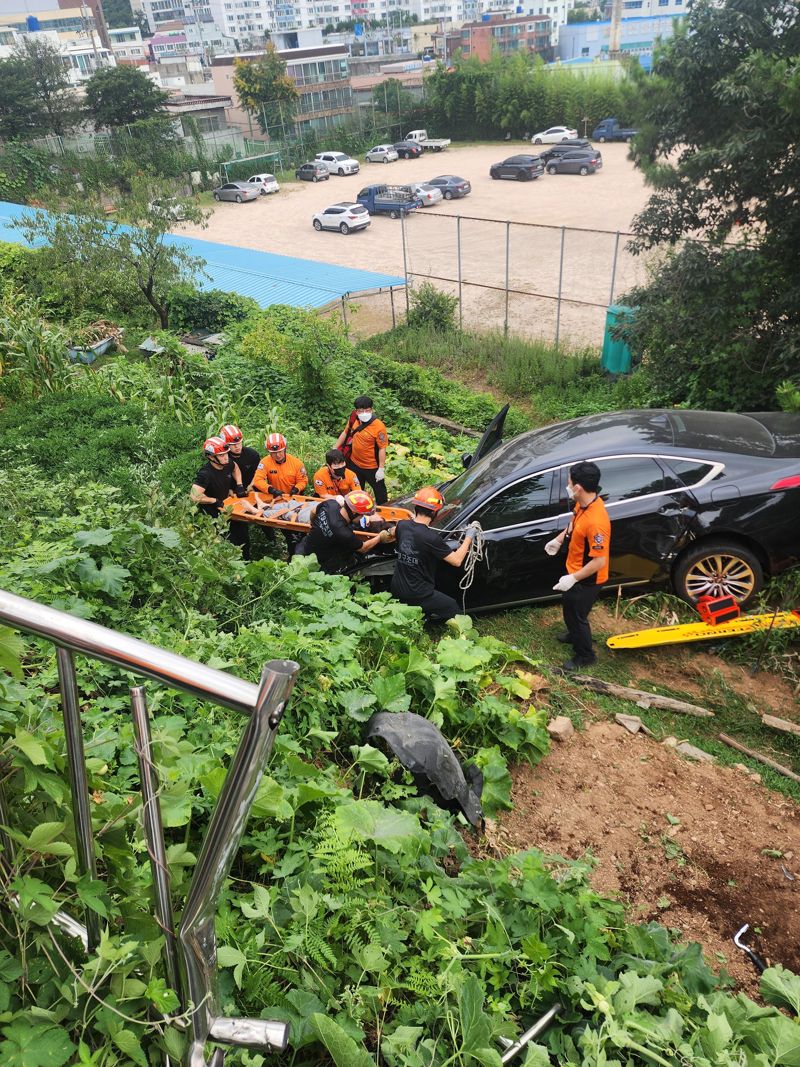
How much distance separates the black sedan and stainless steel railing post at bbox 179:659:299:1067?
538 centimetres

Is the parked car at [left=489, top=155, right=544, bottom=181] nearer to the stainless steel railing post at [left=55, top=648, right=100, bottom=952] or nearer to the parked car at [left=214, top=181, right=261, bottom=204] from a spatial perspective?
the parked car at [left=214, top=181, right=261, bottom=204]

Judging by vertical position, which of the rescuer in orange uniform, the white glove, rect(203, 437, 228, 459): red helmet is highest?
rect(203, 437, 228, 459): red helmet

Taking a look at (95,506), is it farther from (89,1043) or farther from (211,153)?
(211,153)

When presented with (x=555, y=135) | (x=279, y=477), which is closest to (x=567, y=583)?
(x=279, y=477)

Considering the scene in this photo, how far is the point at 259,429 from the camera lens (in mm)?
11531

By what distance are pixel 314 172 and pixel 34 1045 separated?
54.2 meters

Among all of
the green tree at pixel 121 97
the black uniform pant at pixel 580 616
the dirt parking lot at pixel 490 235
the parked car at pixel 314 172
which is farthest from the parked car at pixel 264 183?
the black uniform pant at pixel 580 616

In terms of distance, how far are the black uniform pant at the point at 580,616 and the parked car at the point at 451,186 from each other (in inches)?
1534

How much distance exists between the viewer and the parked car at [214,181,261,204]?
4534cm

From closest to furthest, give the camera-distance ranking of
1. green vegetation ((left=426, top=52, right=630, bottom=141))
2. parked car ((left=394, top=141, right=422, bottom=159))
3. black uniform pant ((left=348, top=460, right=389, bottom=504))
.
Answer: black uniform pant ((left=348, top=460, right=389, bottom=504)), parked car ((left=394, top=141, right=422, bottom=159)), green vegetation ((left=426, top=52, right=630, bottom=141))

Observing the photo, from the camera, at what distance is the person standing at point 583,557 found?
19.1 feet

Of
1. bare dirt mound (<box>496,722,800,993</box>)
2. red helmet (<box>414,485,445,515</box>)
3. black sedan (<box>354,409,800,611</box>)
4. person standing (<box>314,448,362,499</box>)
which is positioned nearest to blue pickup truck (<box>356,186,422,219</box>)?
person standing (<box>314,448,362,499</box>)

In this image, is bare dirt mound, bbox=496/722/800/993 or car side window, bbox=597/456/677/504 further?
car side window, bbox=597/456/677/504

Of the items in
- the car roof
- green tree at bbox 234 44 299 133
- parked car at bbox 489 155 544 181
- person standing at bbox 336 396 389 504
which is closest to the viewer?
the car roof
